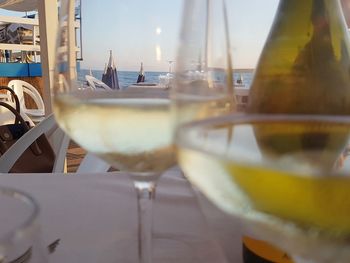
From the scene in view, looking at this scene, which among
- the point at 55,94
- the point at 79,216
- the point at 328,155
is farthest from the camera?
the point at 79,216

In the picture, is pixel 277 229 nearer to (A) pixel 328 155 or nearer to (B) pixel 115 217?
(A) pixel 328 155

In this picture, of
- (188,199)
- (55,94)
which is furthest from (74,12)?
(188,199)

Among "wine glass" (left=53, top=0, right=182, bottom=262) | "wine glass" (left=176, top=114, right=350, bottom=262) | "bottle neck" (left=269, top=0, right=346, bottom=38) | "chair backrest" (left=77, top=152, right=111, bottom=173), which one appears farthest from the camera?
"chair backrest" (left=77, top=152, right=111, bottom=173)

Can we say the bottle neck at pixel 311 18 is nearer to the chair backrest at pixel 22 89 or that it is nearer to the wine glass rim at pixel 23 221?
the wine glass rim at pixel 23 221

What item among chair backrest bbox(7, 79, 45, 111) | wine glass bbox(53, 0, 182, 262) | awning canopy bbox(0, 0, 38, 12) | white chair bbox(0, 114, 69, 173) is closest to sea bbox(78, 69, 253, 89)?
wine glass bbox(53, 0, 182, 262)

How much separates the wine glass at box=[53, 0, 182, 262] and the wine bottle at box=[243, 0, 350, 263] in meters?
0.10

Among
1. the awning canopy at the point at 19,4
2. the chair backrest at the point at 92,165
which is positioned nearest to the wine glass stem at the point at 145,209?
the chair backrest at the point at 92,165

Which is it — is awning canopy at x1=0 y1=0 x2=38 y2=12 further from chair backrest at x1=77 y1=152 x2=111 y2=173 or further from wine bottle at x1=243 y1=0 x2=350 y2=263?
wine bottle at x1=243 y1=0 x2=350 y2=263

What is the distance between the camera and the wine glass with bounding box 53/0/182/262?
1.37 feet

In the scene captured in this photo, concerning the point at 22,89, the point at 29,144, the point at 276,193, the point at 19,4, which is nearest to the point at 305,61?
the point at 276,193

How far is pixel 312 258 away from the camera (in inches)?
8.1

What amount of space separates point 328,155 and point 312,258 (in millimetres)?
129

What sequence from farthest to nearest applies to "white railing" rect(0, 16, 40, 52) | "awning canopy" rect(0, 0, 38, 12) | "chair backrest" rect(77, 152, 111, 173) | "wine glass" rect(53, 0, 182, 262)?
1. "white railing" rect(0, 16, 40, 52)
2. "awning canopy" rect(0, 0, 38, 12)
3. "chair backrest" rect(77, 152, 111, 173)
4. "wine glass" rect(53, 0, 182, 262)

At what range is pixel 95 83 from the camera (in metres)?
0.49
